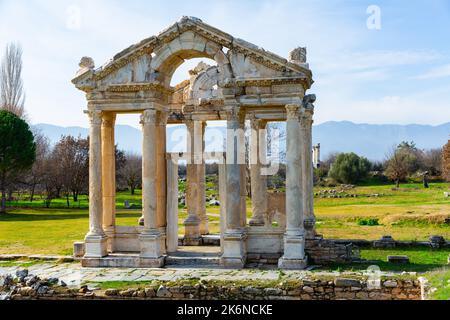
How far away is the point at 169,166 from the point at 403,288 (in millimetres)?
9157

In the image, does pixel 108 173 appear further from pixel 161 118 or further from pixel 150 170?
pixel 161 118

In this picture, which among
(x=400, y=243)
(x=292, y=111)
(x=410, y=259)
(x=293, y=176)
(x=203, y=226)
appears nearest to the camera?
(x=292, y=111)

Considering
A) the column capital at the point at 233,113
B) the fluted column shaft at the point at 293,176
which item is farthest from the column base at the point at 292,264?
the column capital at the point at 233,113

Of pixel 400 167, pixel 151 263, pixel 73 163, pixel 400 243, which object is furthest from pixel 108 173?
pixel 400 167

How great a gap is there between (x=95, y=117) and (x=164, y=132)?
2.56m

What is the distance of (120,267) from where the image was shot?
58.5 ft

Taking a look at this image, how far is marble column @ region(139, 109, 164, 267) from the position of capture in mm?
17906

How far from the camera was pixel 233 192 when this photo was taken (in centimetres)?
1786

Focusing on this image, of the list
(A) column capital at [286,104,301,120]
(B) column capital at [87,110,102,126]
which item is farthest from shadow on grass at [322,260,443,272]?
(B) column capital at [87,110,102,126]

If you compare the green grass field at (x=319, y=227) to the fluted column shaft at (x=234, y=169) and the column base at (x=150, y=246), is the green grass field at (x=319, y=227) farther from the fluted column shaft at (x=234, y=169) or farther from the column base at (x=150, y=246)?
the fluted column shaft at (x=234, y=169)

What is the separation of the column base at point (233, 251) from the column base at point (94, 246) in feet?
13.5

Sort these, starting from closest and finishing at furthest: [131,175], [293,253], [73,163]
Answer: [293,253] → [73,163] → [131,175]

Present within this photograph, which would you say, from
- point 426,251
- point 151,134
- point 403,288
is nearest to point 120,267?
point 151,134

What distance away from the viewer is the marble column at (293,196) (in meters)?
17.2
